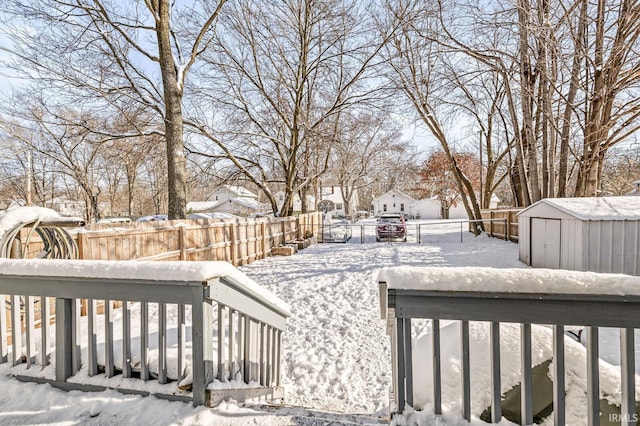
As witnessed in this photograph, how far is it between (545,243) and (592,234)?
1.38 metres

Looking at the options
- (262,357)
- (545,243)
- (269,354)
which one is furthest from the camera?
(545,243)

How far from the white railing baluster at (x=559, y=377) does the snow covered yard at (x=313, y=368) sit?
0.85 m

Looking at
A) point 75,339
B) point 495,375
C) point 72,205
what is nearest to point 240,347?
point 75,339

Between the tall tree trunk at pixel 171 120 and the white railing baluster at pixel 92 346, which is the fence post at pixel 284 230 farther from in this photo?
the white railing baluster at pixel 92 346

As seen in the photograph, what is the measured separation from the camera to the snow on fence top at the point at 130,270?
5.52 feet

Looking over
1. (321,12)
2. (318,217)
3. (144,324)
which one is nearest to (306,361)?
(144,324)

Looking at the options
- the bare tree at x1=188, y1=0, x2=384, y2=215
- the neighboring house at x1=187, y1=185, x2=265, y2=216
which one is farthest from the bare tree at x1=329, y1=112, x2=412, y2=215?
the neighboring house at x1=187, y1=185, x2=265, y2=216

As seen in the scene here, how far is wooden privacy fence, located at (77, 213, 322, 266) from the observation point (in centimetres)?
512

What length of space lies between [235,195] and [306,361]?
43414mm

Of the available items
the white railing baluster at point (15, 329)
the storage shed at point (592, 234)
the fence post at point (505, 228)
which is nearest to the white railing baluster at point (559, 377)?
the white railing baluster at point (15, 329)

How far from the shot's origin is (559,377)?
4.56 feet

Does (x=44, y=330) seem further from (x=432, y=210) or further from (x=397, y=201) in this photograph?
(x=397, y=201)

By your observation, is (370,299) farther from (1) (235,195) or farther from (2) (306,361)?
(1) (235,195)

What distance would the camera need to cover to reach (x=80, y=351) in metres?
2.00
